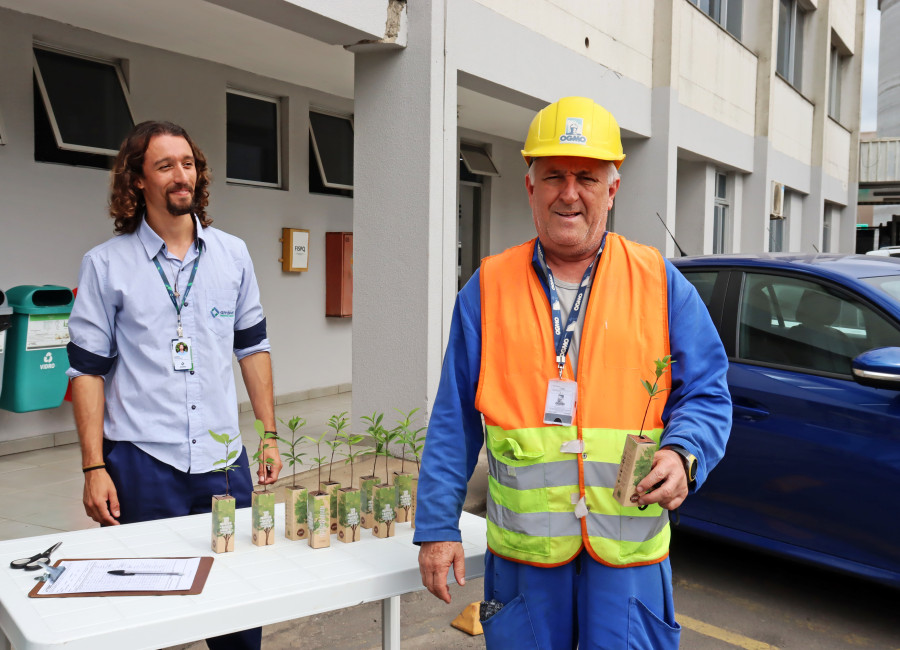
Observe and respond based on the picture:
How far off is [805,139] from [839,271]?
14.9 meters

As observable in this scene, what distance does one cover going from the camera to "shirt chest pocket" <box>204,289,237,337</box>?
2807 millimetres

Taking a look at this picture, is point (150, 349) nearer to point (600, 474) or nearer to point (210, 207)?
point (600, 474)

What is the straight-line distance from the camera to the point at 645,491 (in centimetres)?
190

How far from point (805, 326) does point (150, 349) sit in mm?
3043

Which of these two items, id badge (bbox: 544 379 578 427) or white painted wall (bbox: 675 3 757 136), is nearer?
id badge (bbox: 544 379 578 427)

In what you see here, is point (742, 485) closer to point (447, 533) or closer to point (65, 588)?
point (447, 533)

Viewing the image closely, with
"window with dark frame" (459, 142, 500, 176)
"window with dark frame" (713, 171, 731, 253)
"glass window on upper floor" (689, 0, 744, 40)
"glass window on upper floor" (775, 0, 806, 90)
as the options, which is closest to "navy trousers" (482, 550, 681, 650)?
"window with dark frame" (459, 142, 500, 176)

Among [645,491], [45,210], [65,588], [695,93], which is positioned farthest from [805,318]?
[695,93]

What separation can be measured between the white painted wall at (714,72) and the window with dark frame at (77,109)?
6.74 m

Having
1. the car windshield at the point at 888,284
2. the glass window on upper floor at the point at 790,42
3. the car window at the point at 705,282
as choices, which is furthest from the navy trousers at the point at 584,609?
the glass window on upper floor at the point at 790,42

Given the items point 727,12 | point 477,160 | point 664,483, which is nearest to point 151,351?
point 664,483

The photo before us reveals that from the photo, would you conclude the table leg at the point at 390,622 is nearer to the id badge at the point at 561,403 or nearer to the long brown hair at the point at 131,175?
the id badge at the point at 561,403

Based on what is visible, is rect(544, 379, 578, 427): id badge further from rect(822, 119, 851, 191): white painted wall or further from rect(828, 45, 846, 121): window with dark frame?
Answer: rect(828, 45, 846, 121): window with dark frame

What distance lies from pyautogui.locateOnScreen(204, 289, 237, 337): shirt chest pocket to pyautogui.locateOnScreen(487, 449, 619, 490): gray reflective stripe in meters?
1.22
